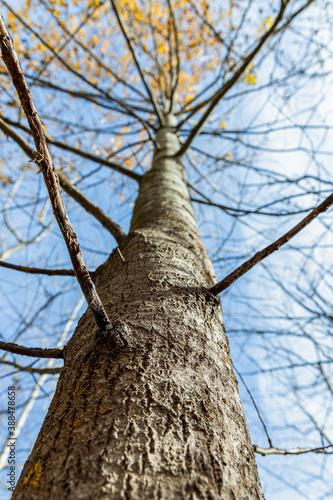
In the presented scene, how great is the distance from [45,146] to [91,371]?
517 mm

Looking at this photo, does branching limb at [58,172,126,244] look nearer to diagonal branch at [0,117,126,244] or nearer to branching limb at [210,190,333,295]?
diagonal branch at [0,117,126,244]

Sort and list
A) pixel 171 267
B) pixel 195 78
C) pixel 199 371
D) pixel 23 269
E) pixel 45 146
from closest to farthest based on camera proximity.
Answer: pixel 45 146 < pixel 199 371 < pixel 171 267 < pixel 23 269 < pixel 195 78

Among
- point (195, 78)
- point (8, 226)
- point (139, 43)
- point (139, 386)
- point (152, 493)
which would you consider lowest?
point (152, 493)

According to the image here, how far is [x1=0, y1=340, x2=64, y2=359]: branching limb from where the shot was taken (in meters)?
0.95

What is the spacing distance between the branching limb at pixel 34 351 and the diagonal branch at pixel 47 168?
26cm

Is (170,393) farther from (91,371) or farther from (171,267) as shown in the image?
(171,267)

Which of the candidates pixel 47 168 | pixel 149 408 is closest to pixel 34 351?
pixel 149 408

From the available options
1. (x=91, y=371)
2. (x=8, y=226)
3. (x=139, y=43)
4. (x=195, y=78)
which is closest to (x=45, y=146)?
(x=91, y=371)

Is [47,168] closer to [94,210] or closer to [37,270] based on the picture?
[37,270]

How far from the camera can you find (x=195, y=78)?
5.83 metres

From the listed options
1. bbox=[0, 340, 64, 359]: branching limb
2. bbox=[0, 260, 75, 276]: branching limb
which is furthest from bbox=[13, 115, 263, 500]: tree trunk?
bbox=[0, 260, 75, 276]: branching limb

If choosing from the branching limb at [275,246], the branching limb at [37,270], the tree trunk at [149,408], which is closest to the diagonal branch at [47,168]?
the tree trunk at [149,408]

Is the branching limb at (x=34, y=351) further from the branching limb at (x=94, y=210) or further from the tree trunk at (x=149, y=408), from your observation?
the branching limb at (x=94, y=210)

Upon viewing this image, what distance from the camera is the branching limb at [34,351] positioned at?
95 centimetres
